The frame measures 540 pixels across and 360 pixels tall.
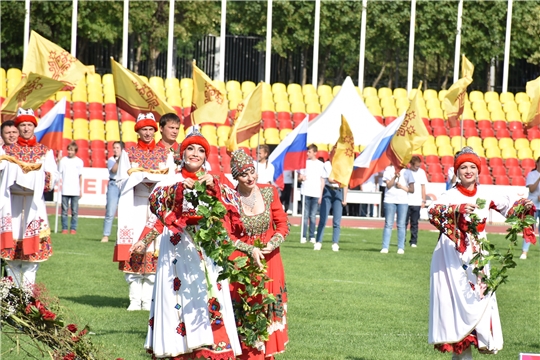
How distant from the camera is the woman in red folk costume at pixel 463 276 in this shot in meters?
8.63

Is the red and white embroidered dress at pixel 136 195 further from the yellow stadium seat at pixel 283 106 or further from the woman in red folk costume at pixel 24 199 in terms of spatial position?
the yellow stadium seat at pixel 283 106

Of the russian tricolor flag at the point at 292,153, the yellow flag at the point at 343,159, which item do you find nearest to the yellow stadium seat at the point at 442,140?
the russian tricolor flag at the point at 292,153

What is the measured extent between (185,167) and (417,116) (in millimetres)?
13554

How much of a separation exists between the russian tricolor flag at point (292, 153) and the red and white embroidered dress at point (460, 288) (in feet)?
43.6

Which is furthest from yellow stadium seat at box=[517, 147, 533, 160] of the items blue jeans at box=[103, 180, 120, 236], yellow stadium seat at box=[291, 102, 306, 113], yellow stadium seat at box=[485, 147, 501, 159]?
blue jeans at box=[103, 180, 120, 236]

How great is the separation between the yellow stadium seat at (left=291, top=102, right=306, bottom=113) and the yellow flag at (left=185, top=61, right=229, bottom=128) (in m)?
16.2

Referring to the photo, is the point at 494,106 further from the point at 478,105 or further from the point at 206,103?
the point at 206,103

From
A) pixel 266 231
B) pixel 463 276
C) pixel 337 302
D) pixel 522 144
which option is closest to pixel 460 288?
pixel 463 276

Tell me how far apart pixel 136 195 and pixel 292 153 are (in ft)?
34.8

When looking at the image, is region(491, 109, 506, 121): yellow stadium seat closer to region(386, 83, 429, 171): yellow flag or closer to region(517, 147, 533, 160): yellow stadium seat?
region(517, 147, 533, 160): yellow stadium seat

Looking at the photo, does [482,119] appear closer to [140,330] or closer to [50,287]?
[50,287]

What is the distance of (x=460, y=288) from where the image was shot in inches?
344

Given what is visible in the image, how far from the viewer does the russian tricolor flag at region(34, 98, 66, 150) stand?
2133 centimetres

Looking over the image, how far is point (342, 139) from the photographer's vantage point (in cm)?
2119
